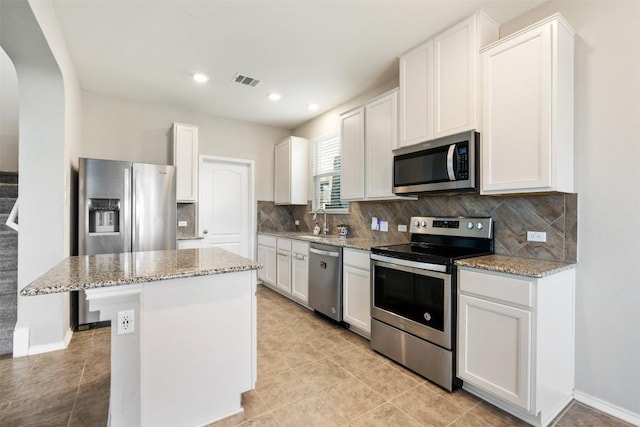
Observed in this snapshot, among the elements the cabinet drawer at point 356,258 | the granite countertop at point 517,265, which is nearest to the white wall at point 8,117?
the cabinet drawer at point 356,258

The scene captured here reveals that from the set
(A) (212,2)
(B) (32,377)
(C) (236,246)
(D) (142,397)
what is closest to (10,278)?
(B) (32,377)

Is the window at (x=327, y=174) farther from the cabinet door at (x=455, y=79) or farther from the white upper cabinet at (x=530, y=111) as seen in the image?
the white upper cabinet at (x=530, y=111)

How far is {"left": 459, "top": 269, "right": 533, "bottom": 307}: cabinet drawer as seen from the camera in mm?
1688

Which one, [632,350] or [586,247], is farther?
[586,247]

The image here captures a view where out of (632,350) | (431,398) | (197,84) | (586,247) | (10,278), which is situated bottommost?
(431,398)

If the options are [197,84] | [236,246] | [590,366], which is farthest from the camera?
[236,246]

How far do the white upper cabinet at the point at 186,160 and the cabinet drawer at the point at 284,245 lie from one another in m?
1.32

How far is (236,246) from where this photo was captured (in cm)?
488

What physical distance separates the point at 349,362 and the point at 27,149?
10.6ft

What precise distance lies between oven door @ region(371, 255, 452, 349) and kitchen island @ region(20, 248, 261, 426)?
1149mm

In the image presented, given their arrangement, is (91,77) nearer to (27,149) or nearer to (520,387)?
(27,149)

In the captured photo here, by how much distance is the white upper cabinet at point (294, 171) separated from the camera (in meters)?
4.68

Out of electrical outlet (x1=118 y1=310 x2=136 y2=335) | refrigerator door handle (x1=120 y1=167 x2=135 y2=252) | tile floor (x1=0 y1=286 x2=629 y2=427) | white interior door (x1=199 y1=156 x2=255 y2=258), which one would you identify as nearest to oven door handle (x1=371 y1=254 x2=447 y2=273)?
tile floor (x1=0 y1=286 x2=629 y2=427)

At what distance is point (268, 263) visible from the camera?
Result: 4590 mm
